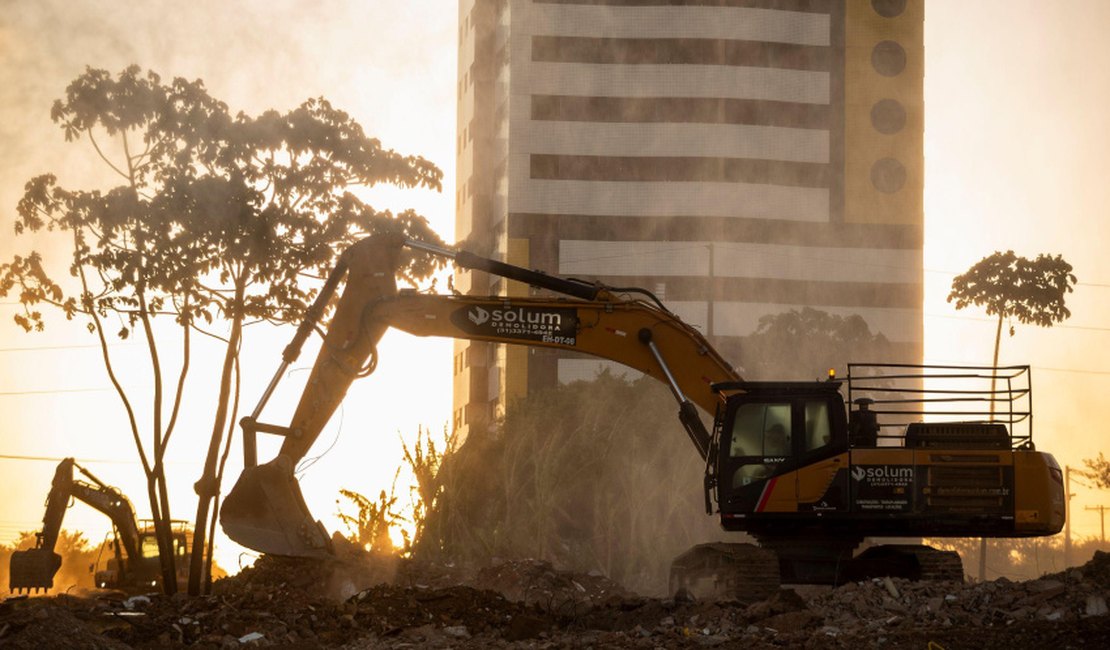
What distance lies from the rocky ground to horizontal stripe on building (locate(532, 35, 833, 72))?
77.3m

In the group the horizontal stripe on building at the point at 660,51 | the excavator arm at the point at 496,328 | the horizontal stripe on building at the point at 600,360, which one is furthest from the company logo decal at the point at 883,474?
the horizontal stripe on building at the point at 660,51

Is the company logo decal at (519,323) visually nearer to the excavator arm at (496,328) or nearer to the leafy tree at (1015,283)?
the excavator arm at (496,328)

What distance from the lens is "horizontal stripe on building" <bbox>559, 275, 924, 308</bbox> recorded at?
3819 inches

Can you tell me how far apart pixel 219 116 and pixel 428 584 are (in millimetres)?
10433

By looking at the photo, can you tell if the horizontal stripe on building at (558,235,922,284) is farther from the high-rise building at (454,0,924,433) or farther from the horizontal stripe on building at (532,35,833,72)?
the horizontal stripe on building at (532,35,833,72)

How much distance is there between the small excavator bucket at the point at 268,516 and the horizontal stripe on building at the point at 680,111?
77280mm

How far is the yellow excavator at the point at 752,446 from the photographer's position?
24.4 m

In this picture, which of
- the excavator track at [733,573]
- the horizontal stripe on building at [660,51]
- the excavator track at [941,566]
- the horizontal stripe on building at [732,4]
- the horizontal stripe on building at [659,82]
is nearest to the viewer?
the excavator track at [733,573]

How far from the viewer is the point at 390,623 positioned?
74.7 ft

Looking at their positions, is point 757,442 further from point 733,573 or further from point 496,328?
point 496,328

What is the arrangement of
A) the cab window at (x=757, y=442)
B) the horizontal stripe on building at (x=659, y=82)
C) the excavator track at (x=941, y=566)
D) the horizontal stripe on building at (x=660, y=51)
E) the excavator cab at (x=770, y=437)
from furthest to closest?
the horizontal stripe on building at (x=660, y=51) < the horizontal stripe on building at (x=659, y=82) < the excavator track at (x=941, y=566) < the cab window at (x=757, y=442) < the excavator cab at (x=770, y=437)

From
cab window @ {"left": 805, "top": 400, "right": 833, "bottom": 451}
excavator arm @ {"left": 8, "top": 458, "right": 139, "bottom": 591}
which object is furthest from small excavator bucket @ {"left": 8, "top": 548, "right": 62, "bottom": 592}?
cab window @ {"left": 805, "top": 400, "right": 833, "bottom": 451}

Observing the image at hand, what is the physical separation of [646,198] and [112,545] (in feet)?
205

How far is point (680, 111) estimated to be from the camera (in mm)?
101188
